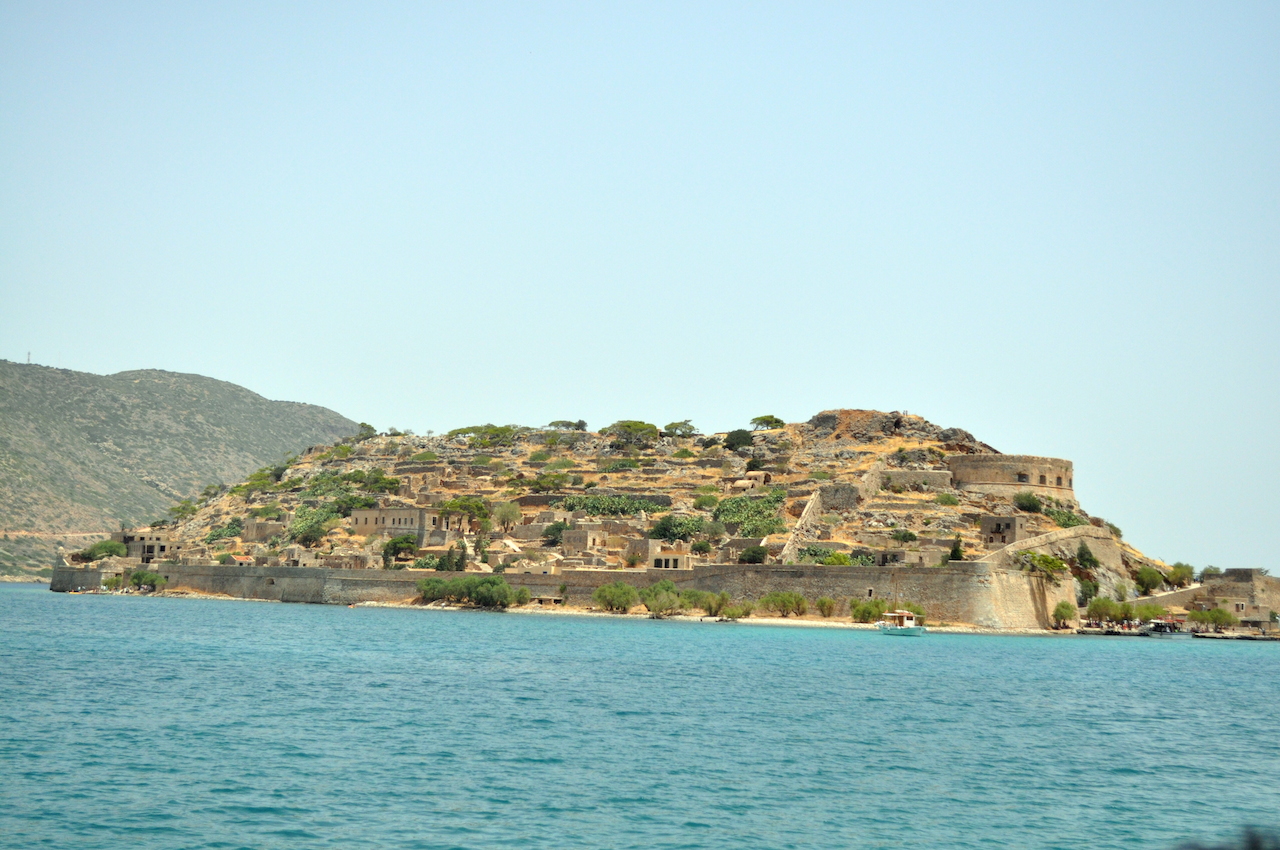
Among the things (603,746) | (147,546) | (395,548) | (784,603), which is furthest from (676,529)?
(603,746)

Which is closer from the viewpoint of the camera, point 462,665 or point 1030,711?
point 1030,711

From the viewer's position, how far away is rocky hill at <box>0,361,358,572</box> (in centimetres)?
11856

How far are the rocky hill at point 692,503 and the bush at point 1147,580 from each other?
97cm

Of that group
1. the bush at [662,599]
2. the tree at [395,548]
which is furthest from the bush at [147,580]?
the bush at [662,599]

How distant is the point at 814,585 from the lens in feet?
194

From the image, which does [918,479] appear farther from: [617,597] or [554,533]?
[617,597]

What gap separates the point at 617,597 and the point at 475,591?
7.27 metres

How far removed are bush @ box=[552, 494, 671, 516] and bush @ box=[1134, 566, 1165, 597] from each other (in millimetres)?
26292

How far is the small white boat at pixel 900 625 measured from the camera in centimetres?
5500

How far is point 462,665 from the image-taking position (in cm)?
3697

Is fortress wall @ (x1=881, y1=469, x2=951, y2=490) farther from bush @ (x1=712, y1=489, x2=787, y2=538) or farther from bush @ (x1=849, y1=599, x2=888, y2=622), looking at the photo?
bush @ (x1=849, y1=599, x2=888, y2=622)

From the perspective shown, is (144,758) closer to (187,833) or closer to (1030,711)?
(187,833)

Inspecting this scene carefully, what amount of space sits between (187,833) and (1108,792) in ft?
47.0

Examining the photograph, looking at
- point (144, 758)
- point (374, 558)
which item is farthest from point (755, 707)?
point (374, 558)
